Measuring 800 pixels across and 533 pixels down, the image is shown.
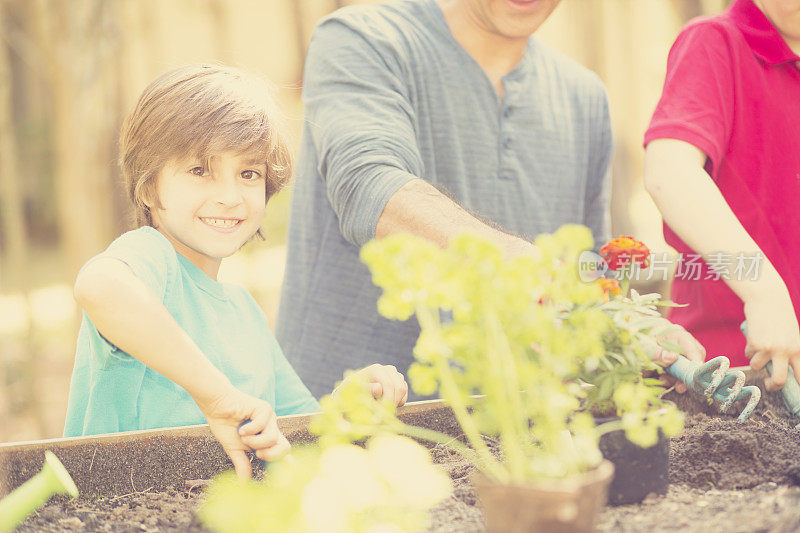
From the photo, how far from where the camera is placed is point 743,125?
161 cm

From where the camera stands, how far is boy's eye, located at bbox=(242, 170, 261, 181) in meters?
1.51

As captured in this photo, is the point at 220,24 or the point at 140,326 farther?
the point at 220,24

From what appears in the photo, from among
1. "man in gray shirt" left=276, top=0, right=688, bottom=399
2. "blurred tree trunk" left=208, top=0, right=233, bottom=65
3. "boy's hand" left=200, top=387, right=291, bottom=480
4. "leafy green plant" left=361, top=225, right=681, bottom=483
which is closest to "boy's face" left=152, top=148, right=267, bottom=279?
"man in gray shirt" left=276, top=0, right=688, bottom=399

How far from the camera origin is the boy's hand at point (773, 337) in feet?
4.08

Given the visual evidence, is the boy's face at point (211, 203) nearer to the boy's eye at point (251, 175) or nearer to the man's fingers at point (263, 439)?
the boy's eye at point (251, 175)

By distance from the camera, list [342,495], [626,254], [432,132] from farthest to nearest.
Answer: [432,132], [626,254], [342,495]

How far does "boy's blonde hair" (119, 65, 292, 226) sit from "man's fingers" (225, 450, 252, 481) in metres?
0.56

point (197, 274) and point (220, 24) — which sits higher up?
point (220, 24)

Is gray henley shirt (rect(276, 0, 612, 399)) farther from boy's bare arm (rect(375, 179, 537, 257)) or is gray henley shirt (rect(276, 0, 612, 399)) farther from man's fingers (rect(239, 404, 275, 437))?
man's fingers (rect(239, 404, 275, 437))

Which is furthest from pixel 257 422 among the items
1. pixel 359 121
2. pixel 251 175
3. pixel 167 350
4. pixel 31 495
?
pixel 359 121

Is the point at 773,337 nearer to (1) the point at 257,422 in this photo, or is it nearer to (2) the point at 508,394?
(2) the point at 508,394

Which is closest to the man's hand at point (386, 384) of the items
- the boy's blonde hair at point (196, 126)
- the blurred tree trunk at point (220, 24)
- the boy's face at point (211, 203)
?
the boy's face at point (211, 203)

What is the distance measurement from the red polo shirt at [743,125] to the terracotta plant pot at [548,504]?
95 centimetres

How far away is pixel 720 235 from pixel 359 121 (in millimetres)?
742
